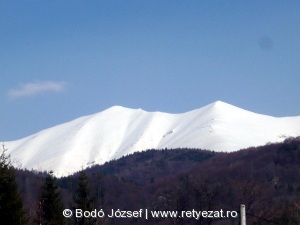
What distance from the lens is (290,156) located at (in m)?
168

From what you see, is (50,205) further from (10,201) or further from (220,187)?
(220,187)

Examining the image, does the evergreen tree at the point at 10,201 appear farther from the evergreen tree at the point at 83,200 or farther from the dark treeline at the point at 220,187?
the dark treeline at the point at 220,187

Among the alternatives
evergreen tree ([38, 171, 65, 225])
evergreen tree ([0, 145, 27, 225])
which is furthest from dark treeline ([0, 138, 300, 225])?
evergreen tree ([0, 145, 27, 225])

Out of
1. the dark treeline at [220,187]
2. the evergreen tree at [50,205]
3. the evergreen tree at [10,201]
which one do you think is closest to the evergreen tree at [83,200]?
the evergreen tree at [50,205]

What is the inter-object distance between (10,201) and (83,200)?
46.3 feet

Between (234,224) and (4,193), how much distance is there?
5319 centimetres

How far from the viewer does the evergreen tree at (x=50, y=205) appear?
3869cm

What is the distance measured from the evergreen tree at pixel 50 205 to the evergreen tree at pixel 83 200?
275 centimetres

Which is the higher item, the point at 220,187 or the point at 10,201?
the point at 220,187

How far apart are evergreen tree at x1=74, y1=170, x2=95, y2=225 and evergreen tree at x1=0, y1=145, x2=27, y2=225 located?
40.4 feet

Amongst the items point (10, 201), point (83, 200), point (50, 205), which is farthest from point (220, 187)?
point (10, 201)

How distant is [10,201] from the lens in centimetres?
2997

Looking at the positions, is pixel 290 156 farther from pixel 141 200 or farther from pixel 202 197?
pixel 202 197

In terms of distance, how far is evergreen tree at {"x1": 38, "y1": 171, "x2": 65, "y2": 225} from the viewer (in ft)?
127
